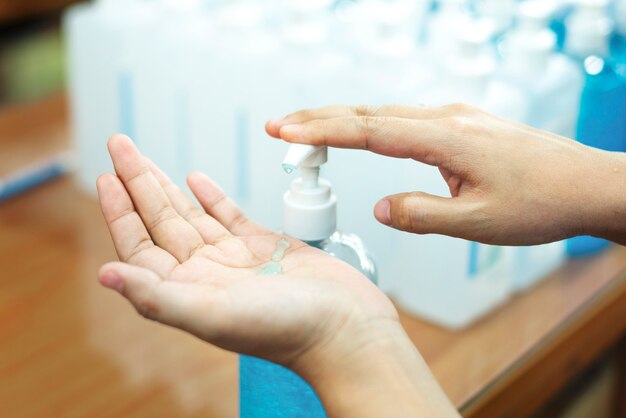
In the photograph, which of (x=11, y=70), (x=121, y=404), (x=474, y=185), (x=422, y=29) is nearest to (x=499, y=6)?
(x=422, y=29)

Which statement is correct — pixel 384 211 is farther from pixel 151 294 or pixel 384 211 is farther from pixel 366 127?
pixel 151 294

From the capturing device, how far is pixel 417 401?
1.82ft

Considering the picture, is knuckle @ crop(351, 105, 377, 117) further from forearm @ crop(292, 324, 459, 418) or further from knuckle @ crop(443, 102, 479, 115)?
forearm @ crop(292, 324, 459, 418)

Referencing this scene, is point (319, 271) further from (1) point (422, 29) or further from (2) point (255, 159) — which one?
(1) point (422, 29)

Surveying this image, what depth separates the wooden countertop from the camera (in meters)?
0.78

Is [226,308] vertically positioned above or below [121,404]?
above

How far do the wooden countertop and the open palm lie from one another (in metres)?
0.18

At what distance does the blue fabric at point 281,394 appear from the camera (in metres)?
0.66

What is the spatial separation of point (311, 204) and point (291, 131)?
0.18ft

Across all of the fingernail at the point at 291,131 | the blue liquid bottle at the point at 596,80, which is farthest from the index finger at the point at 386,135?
the blue liquid bottle at the point at 596,80

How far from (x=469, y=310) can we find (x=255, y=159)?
275 mm

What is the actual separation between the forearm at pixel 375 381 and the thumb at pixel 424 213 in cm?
10

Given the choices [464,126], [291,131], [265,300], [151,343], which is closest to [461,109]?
[464,126]

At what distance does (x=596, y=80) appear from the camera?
0.96 metres
